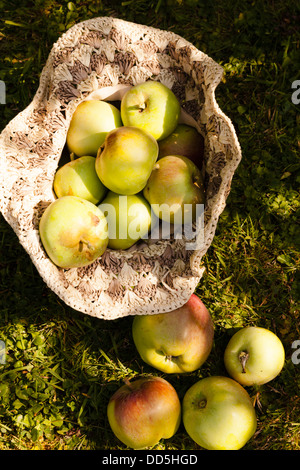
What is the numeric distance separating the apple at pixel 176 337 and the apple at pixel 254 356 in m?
0.16

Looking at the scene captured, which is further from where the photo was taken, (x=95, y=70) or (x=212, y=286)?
(x=212, y=286)

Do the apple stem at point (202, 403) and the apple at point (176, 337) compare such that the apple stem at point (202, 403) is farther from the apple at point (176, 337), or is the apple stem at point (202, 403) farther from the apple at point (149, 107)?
the apple at point (149, 107)

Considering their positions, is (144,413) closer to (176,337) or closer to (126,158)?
(176,337)

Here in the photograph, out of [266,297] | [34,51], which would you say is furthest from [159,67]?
[266,297]

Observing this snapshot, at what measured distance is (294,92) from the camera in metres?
3.02

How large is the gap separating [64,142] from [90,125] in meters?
0.16

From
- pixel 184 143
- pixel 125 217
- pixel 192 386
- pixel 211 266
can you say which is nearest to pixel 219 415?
pixel 192 386

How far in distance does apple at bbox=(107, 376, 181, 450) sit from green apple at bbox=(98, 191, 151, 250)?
2.65ft

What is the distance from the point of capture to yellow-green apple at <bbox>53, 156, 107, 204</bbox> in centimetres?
232

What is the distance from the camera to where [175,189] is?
226 centimetres

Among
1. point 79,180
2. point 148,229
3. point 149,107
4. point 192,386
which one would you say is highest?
point 149,107

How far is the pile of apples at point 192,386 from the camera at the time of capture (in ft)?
7.84
